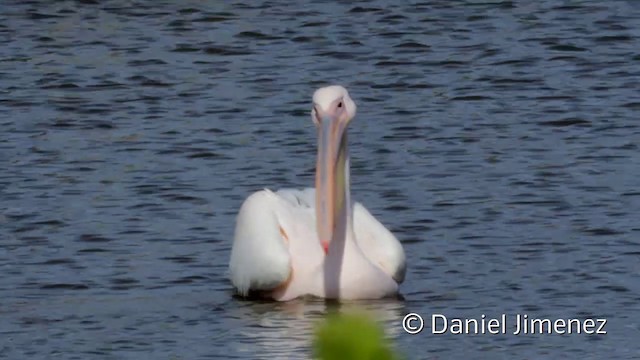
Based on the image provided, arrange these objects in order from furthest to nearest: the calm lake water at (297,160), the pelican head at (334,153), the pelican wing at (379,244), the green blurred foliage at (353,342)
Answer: the pelican wing at (379,244)
the pelican head at (334,153)
the calm lake water at (297,160)
the green blurred foliage at (353,342)

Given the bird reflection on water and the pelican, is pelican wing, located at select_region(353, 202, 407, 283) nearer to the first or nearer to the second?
the pelican

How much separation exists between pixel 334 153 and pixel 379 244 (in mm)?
462

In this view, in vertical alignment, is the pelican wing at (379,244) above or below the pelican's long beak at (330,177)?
below

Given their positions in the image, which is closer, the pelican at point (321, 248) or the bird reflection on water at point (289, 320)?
the bird reflection on water at point (289, 320)

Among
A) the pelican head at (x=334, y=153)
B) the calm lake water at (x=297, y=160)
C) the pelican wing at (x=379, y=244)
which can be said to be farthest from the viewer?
the pelican wing at (x=379, y=244)

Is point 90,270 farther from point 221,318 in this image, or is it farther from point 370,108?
point 370,108

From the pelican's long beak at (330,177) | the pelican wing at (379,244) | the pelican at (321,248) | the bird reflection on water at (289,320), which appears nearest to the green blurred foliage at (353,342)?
→ the bird reflection on water at (289,320)

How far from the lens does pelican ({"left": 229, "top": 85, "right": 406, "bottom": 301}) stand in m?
7.09

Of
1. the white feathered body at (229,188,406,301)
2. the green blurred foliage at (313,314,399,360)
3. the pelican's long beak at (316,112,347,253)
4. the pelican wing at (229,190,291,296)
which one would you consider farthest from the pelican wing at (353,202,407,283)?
the green blurred foliage at (313,314,399,360)

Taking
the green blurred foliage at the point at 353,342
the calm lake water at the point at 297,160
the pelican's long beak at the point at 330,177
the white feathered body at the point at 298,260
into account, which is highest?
the green blurred foliage at the point at 353,342

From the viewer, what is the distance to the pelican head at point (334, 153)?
23.1ft

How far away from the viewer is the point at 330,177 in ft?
23.3

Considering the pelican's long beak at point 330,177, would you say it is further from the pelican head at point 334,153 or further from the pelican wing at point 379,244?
the pelican wing at point 379,244

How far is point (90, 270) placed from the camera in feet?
25.5
